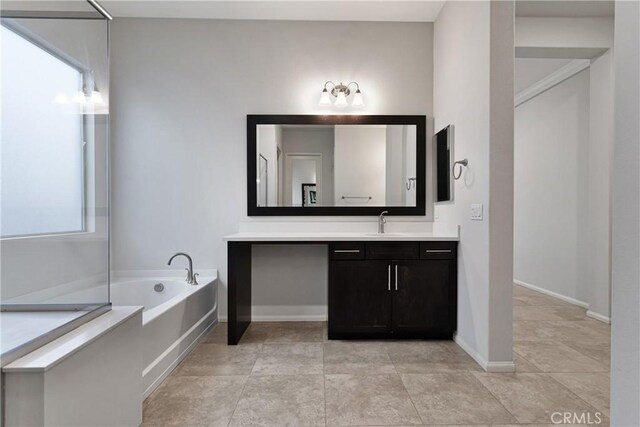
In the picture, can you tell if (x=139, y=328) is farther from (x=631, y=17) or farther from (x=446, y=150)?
(x=446, y=150)

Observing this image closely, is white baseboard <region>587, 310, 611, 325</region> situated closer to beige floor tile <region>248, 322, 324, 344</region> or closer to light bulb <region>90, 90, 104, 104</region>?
beige floor tile <region>248, 322, 324, 344</region>

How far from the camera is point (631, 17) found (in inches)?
30.7

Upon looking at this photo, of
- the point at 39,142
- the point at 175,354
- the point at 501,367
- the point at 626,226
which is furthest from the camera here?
the point at 175,354

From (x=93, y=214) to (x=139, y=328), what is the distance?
0.58 meters

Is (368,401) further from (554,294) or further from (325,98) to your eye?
(554,294)

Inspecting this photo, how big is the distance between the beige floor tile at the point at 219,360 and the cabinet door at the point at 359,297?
2.19 ft

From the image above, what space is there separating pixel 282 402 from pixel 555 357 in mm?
1917

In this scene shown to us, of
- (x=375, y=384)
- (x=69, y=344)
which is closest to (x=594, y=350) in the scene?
(x=375, y=384)

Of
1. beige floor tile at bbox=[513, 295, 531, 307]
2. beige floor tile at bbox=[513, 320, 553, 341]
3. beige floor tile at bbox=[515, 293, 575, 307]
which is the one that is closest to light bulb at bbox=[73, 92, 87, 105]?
beige floor tile at bbox=[513, 320, 553, 341]

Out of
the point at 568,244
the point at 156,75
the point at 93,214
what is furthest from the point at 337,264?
the point at 568,244

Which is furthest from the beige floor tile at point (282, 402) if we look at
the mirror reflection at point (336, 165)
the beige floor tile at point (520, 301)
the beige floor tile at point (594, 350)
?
the beige floor tile at point (520, 301)

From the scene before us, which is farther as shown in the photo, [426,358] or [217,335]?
[217,335]

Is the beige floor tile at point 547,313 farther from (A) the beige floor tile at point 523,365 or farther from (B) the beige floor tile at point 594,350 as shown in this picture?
(A) the beige floor tile at point 523,365

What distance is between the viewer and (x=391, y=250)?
2.44 metres
